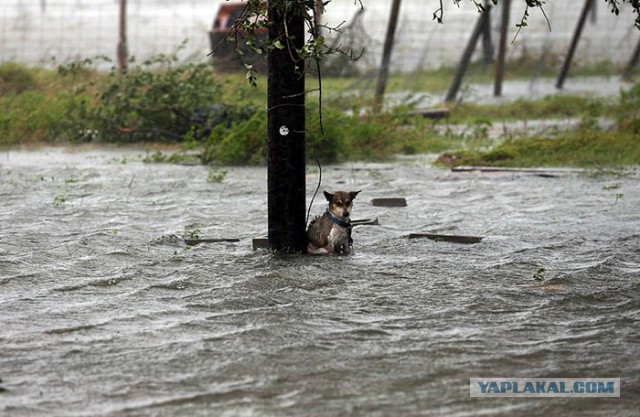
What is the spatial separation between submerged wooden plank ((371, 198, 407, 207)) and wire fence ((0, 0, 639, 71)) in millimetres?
15241

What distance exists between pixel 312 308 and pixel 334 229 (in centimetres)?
178

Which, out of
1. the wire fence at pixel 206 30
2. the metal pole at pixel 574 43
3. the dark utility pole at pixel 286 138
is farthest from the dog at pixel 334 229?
the wire fence at pixel 206 30

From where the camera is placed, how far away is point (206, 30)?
3084 centimetres

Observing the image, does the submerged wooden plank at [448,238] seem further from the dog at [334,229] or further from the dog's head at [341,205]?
the dog's head at [341,205]

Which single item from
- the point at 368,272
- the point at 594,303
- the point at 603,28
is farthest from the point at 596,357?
the point at 603,28

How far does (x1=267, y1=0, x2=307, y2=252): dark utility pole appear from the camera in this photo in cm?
856

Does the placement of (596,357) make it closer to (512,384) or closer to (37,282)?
(512,384)

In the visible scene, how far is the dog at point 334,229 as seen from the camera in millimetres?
8977

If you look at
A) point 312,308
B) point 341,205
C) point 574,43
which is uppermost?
point 574,43

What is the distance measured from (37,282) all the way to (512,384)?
12.8 ft

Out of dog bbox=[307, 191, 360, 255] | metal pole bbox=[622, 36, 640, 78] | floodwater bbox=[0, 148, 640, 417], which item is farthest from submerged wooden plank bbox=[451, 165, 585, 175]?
metal pole bbox=[622, 36, 640, 78]

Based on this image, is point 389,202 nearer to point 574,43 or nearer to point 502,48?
point 502,48

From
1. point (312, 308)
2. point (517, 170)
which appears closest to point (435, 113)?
point (517, 170)

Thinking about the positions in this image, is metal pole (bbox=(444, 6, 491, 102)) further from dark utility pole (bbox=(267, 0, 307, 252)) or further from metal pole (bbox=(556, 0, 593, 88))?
dark utility pole (bbox=(267, 0, 307, 252))
